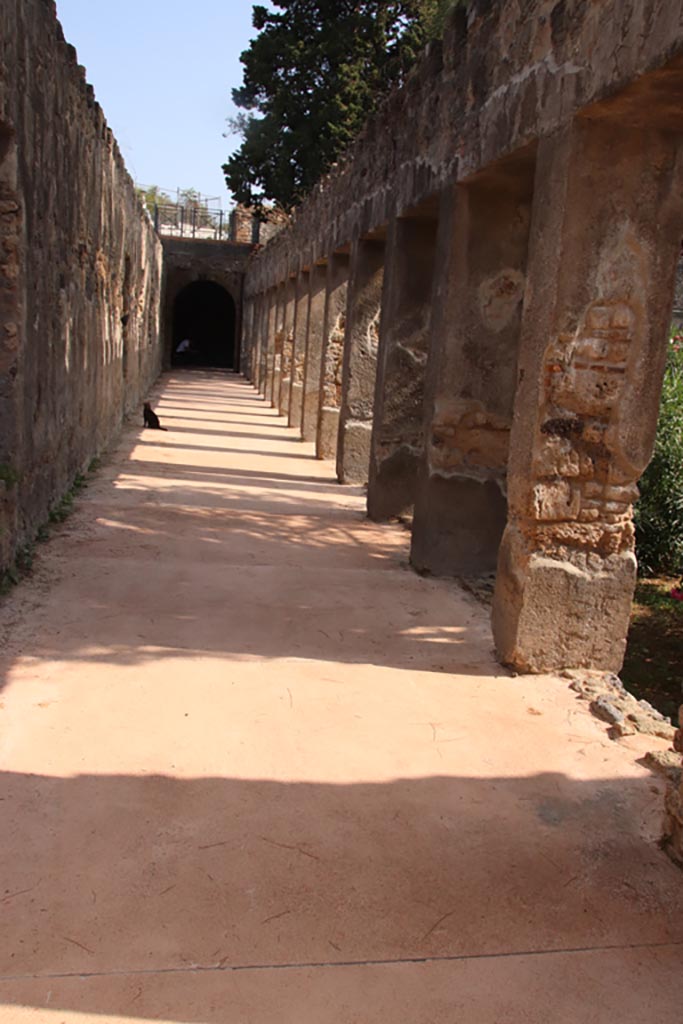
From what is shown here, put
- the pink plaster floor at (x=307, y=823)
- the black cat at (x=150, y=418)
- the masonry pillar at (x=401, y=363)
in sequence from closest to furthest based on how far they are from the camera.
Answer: the pink plaster floor at (x=307, y=823), the masonry pillar at (x=401, y=363), the black cat at (x=150, y=418)

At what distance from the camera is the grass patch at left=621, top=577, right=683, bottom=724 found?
6.76 m

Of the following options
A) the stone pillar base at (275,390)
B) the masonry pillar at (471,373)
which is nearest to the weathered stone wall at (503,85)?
the masonry pillar at (471,373)

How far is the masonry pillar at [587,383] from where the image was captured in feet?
13.7

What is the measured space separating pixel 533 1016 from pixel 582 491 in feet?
8.57

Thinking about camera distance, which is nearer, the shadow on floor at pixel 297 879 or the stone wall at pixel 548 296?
the shadow on floor at pixel 297 879

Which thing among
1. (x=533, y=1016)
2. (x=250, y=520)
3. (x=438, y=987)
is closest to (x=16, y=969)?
(x=438, y=987)

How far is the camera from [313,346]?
14195 millimetres

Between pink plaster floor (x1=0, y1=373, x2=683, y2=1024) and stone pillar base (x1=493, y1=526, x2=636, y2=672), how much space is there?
236 mm

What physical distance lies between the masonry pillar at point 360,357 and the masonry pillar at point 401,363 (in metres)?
1.64

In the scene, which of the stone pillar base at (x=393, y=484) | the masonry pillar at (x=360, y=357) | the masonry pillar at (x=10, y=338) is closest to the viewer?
the masonry pillar at (x=10, y=338)

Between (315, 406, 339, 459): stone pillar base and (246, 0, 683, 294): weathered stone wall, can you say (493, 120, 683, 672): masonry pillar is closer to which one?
(246, 0, 683, 294): weathered stone wall

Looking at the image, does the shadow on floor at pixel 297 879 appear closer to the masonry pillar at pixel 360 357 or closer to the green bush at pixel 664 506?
the green bush at pixel 664 506

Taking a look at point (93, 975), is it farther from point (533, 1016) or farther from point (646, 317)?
point (646, 317)

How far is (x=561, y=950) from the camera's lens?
2520 millimetres
